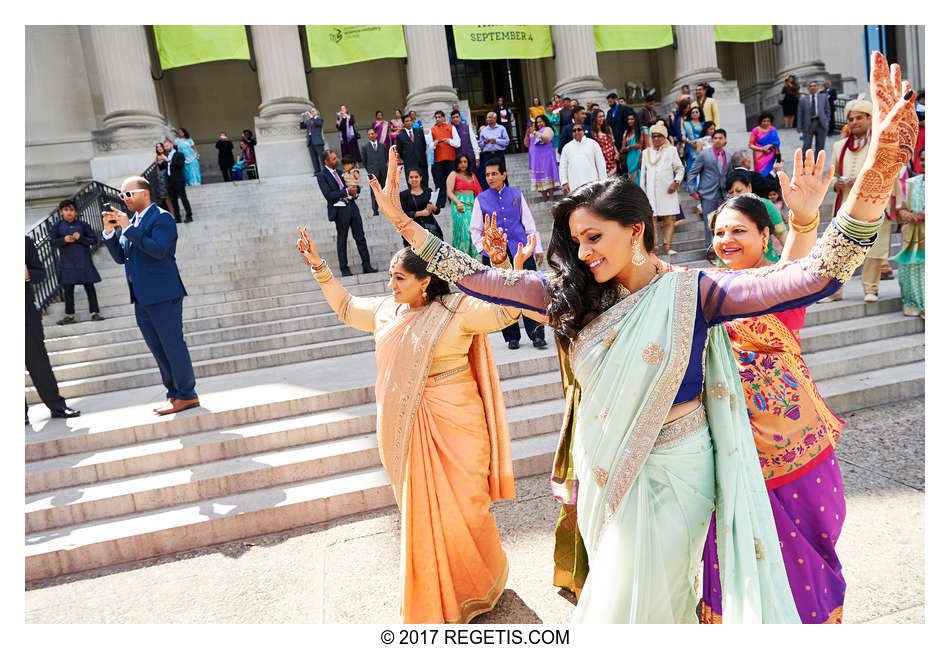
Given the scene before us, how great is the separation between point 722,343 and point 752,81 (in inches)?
741

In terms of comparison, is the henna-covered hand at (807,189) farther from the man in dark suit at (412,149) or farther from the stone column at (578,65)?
the stone column at (578,65)

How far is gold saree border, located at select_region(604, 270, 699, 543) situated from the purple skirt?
1.67 feet

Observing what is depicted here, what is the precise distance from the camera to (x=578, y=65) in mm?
14195

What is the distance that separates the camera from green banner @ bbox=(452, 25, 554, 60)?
11.8 metres

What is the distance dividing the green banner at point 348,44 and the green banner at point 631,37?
452 centimetres

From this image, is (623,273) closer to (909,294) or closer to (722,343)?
(722,343)

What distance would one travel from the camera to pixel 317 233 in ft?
31.7

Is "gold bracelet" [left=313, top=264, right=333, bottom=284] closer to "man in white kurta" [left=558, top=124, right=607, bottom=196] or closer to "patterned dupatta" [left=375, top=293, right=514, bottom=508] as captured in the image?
"patterned dupatta" [left=375, top=293, right=514, bottom=508]

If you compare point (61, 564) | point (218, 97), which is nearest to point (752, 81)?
point (218, 97)

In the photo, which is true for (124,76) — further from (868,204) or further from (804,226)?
(868,204)

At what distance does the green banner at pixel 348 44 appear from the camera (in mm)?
12273

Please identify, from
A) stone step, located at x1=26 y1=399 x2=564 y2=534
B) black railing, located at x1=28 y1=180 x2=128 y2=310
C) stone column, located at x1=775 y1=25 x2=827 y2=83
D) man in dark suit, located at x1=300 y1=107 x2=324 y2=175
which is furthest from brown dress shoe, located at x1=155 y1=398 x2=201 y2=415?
stone column, located at x1=775 y1=25 x2=827 y2=83

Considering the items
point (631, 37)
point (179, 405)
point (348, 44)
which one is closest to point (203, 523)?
point (179, 405)

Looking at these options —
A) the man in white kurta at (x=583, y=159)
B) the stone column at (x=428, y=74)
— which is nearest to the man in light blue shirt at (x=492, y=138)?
the man in white kurta at (x=583, y=159)
